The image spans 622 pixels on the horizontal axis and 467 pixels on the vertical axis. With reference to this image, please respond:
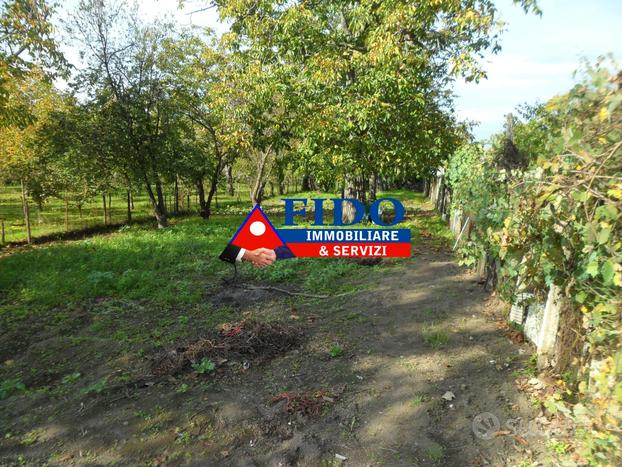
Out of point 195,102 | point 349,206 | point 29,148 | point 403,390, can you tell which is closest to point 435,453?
point 403,390

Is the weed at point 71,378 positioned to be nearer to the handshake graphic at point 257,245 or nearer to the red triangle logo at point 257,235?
the handshake graphic at point 257,245

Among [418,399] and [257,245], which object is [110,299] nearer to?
[257,245]

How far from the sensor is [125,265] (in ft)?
29.4

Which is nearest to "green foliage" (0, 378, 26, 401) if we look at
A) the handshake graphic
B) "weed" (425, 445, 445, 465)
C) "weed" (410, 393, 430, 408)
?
"weed" (410, 393, 430, 408)

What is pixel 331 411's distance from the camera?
3.56 metres

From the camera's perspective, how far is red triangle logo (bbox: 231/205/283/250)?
9422mm

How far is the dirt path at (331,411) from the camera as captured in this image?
122 inches

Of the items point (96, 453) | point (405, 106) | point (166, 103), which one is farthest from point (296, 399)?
point (166, 103)

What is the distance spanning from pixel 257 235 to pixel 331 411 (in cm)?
656

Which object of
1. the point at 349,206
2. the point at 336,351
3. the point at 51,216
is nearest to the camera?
the point at 336,351

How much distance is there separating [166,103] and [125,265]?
8.46 m

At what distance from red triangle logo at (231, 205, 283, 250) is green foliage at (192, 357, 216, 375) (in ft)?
16.6

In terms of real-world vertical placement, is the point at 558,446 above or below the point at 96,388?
above

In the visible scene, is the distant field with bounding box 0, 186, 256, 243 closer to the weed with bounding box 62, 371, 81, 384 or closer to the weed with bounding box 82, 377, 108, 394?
the weed with bounding box 62, 371, 81, 384
